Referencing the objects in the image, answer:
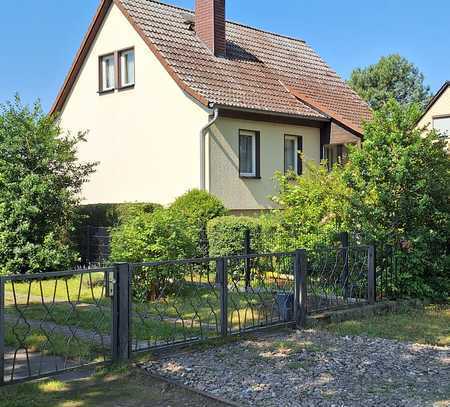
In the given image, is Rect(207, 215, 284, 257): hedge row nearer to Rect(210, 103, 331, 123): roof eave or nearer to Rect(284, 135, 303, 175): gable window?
Rect(210, 103, 331, 123): roof eave

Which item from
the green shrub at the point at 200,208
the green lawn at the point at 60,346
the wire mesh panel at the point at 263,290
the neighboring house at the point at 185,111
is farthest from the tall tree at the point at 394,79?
the green lawn at the point at 60,346

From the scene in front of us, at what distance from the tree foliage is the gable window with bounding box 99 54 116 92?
578 centimetres

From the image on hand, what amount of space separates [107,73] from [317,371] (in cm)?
1589

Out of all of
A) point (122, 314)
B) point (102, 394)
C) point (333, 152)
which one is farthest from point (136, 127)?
point (102, 394)

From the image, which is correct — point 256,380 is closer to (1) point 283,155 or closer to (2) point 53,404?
(2) point 53,404

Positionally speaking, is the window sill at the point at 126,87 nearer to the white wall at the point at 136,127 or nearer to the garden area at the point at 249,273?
the white wall at the point at 136,127

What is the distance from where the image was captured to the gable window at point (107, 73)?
19.8m

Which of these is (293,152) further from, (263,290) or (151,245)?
(263,290)

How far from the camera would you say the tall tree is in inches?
2172

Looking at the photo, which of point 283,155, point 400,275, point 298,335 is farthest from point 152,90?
point 298,335

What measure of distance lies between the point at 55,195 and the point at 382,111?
7526 mm

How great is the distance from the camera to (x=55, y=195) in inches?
552

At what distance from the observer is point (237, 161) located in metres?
17.7

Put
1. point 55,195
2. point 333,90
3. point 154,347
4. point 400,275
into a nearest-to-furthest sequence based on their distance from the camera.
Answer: point 154,347, point 400,275, point 55,195, point 333,90
